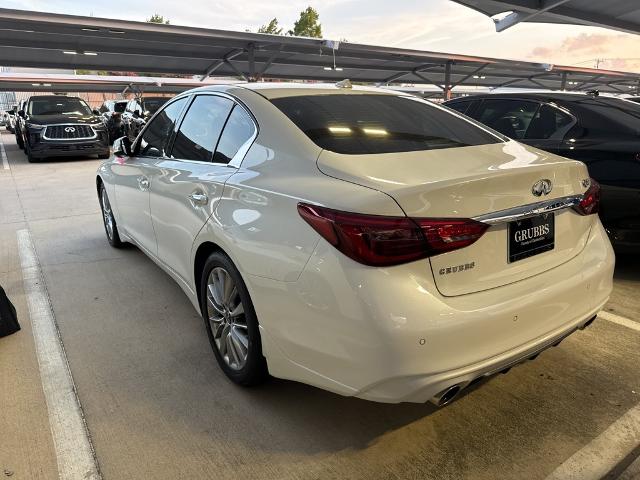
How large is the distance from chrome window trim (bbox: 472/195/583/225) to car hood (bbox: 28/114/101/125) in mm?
13635

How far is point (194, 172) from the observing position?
2998 millimetres

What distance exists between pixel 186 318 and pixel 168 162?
111 cm

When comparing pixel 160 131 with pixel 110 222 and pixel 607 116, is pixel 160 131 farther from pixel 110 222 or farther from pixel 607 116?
pixel 607 116

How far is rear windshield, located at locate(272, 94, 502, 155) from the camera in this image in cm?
245

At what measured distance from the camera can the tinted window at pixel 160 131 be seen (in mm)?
3701

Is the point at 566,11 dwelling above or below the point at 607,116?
above

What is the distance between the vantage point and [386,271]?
1.87m

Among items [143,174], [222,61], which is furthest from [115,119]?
[143,174]

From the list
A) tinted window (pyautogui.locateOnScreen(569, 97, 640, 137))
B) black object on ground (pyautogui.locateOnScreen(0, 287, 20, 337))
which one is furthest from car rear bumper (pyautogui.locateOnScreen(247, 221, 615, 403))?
tinted window (pyautogui.locateOnScreen(569, 97, 640, 137))

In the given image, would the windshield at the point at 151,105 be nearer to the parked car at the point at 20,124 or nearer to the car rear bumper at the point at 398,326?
the parked car at the point at 20,124

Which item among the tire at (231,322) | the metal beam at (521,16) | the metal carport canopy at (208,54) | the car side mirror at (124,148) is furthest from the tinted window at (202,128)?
the metal beam at (521,16)

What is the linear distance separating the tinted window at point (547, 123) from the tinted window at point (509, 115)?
0.22 feet

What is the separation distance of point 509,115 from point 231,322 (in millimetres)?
3959

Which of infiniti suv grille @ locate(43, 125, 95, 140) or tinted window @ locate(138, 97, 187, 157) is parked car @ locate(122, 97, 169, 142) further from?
tinted window @ locate(138, 97, 187, 157)
